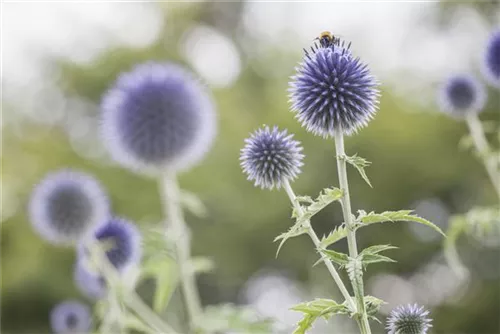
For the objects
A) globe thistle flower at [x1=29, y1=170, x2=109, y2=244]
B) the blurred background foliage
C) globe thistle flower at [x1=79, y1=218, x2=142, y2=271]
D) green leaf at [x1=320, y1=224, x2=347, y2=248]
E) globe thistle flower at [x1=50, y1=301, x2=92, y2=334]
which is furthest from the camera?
the blurred background foliage

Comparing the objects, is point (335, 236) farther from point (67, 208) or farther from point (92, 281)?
point (92, 281)

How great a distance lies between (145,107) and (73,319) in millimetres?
1469

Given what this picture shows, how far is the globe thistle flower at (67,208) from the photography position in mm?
2752

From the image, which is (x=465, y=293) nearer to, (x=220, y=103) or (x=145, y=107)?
(x=220, y=103)

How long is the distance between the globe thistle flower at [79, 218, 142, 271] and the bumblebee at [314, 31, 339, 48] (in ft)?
4.66

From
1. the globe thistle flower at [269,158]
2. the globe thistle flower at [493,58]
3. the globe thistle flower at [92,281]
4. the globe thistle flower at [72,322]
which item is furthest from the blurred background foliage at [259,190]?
the globe thistle flower at [269,158]

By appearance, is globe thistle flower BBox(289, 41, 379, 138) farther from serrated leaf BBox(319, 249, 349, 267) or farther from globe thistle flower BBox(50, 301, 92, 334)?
globe thistle flower BBox(50, 301, 92, 334)

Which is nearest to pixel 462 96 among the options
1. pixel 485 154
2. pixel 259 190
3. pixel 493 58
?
pixel 493 58

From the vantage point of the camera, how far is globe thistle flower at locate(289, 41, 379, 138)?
4.20 feet

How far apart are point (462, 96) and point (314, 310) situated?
179 centimetres

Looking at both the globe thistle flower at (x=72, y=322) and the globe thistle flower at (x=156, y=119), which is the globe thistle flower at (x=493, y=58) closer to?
the globe thistle flower at (x=156, y=119)

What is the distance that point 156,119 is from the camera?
2.67 metres

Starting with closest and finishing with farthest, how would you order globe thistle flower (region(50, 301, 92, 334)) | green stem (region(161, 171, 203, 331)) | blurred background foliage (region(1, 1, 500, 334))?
green stem (region(161, 171, 203, 331))
globe thistle flower (region(50, 301, 92, 334))
blurred background foliage (region(1, 1, 500, 334))

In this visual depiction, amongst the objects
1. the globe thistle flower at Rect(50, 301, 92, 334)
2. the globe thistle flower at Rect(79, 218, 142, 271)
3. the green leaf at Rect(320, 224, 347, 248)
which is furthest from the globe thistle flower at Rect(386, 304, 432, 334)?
the globe thistle flower at Rect(50, 301, 92, 334)
